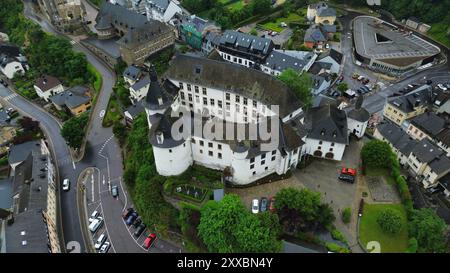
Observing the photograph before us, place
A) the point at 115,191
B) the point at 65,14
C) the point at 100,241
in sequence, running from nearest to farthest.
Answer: the point at 100,241 → the point at 115,191 → the point at 65,14

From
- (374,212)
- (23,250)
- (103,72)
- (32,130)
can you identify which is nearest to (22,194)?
(23,250)

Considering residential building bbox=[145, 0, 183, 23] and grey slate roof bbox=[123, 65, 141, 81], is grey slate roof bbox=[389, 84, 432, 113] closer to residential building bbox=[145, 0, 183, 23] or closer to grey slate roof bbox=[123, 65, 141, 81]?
grey slate roof bbox=[123, 65, 141, 81]

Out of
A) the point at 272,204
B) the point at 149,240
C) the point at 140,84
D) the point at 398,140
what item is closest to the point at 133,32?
the point at 140,84

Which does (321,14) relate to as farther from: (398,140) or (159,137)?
(159,137)

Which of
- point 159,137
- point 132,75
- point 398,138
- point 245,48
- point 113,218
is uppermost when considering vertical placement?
point 159,137

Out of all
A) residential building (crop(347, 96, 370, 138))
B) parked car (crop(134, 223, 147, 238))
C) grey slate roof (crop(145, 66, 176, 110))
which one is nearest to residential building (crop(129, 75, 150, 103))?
grey slate roof (crop(145, 66, 176, 110))

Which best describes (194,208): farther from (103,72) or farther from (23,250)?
(103,72)

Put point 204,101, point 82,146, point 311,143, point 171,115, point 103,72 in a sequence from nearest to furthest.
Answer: point 171,115, point 311,143, point 204,101, point 82,146, point 103,72
